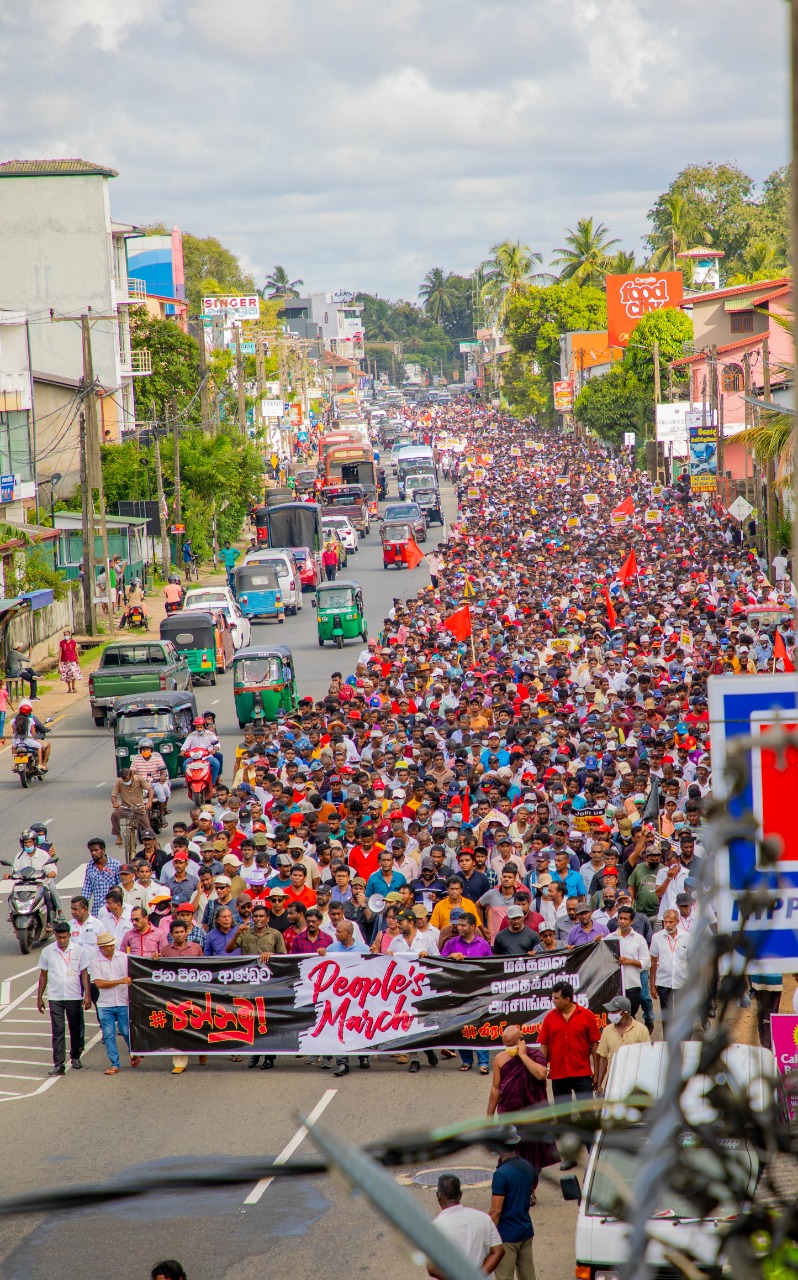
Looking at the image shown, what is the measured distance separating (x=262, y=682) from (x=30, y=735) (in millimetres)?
4440

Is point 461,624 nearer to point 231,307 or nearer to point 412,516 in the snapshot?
point 412,516

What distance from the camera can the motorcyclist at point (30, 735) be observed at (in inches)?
1091

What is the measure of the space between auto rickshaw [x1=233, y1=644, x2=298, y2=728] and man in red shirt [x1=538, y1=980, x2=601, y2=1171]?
1898cm

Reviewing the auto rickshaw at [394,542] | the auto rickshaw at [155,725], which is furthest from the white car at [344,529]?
the auto rickshaw at [155,725]

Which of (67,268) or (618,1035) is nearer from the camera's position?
(618,1035)

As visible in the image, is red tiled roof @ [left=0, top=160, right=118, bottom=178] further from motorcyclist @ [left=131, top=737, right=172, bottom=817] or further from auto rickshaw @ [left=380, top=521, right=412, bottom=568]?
motorcyclist @ [left=131, top=737, right=172, bottom=817]

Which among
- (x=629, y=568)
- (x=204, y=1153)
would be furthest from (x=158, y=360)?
(x=204, y=1153)

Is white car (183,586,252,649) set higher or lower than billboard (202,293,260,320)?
lower

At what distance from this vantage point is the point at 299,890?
1555 centimetres

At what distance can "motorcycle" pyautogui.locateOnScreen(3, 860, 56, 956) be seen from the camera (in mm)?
18016

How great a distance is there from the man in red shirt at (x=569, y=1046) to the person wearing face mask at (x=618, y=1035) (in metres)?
0.08

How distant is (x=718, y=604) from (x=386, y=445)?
105m

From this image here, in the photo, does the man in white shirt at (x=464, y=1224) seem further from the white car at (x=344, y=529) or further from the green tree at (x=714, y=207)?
the green tree at (x=714, y=207)

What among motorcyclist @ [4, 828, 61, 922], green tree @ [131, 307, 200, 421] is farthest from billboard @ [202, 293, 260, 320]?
motorcyclist @ [4, 828, 61, 922]
